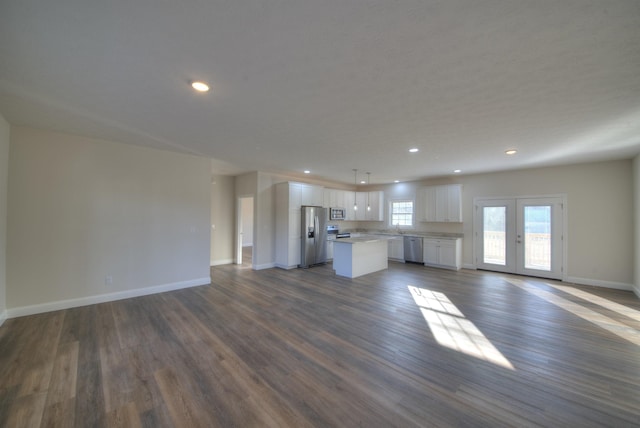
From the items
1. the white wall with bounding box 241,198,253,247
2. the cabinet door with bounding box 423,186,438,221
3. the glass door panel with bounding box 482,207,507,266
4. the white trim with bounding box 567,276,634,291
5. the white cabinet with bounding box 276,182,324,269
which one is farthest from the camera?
the white wall with bounding box 241,198,253,247

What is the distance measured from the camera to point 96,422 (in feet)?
5.91

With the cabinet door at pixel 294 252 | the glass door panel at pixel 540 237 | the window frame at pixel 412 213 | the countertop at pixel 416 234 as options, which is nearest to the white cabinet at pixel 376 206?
the window frame at pixel 412 213

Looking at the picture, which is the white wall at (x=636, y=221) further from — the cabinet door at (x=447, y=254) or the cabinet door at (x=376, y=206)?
the cabinet door at (x=376, y=206)

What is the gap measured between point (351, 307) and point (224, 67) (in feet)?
12.0

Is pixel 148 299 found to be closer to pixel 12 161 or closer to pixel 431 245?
pixel 12 161

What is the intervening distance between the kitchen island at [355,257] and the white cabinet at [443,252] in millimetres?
1746

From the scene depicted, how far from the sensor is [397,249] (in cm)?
830

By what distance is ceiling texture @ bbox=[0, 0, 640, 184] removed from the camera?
152cm

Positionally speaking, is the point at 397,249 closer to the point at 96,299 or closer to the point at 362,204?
the point at 362,204

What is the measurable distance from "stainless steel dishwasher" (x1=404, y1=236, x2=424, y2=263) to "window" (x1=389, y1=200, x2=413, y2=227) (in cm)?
72

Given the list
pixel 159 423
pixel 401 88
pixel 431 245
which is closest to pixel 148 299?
pixel 159 423

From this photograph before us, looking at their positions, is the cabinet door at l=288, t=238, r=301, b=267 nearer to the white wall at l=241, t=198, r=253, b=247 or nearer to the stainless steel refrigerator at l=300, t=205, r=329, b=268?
the stainless steel refrigerator at l=300, t=205, r=329, b=268

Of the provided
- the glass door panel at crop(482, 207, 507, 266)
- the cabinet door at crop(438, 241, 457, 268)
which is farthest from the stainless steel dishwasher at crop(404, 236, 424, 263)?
the glass door panel at crop(482, 207, 507, 266)

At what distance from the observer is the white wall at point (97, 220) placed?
362 cm
